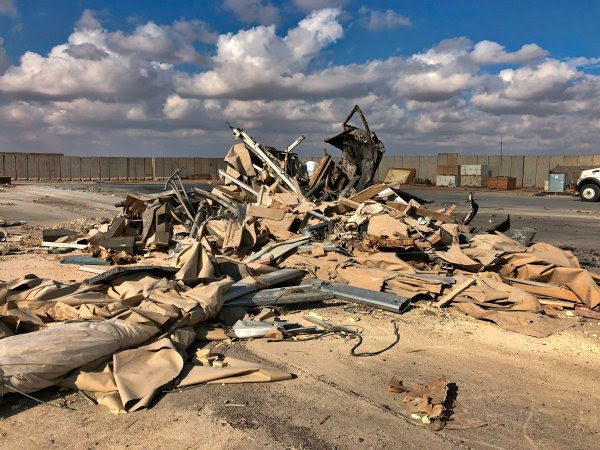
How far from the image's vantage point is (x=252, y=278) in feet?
20.9


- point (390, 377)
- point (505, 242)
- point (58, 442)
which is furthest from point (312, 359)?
point (505, 242)

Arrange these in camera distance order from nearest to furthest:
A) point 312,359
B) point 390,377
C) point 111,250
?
point 390,377
point 312,359
point 111,250

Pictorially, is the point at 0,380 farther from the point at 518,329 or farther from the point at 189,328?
the point at 518,329

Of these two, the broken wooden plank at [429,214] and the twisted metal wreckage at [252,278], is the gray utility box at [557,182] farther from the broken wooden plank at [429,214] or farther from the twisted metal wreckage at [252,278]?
the broken wooden plank at [429,214]

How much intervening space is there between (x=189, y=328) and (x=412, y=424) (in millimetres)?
2186

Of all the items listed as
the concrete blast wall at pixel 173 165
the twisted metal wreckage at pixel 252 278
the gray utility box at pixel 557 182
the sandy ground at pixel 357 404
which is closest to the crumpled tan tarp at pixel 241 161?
the twisted metal wreckage at pixel 252 278

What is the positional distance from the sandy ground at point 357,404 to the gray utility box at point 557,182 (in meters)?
31.6

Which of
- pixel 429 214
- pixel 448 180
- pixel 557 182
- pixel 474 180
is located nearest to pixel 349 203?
pixel 429 214

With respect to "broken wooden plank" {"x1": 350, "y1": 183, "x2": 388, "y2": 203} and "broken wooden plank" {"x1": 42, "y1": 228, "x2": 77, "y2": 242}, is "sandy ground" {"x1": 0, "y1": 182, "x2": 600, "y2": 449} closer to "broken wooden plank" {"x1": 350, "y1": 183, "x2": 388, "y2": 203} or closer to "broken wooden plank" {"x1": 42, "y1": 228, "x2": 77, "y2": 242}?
"broken wooden plank" {"x1": 350, "y1": 183, "x2": 388, "y2": 203}

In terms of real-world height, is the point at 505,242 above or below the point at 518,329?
above

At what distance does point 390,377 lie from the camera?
14.0 ft

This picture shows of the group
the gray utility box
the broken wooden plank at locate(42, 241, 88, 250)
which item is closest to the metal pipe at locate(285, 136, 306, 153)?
the broken wooden plank at locate(42, 241, 88, 250)

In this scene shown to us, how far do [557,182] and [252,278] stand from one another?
3269 cm

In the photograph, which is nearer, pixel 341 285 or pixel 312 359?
pixel 312 359
